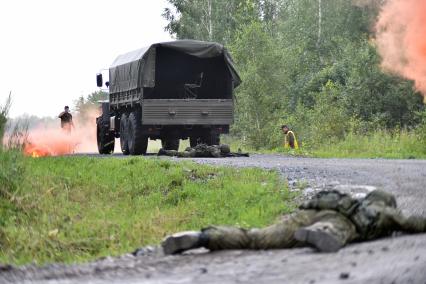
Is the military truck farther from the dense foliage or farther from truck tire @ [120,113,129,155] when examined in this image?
the dense foliage

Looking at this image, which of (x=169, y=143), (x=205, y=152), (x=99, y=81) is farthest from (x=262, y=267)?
(x=99, y=81)

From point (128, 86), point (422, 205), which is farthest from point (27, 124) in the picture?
point (128, 86)

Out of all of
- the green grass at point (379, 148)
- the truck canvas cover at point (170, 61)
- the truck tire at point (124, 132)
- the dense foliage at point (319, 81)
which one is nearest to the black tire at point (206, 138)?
the truck canvas cover at point (170, 61)

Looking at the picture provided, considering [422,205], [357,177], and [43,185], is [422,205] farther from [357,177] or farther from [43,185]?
[43,185]

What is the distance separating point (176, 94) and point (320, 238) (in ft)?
70.8

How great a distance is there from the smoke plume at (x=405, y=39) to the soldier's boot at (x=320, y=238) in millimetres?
22404

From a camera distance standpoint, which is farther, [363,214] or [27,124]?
[27,124]

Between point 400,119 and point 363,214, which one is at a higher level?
point 400,119

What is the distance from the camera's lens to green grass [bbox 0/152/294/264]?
1216cm

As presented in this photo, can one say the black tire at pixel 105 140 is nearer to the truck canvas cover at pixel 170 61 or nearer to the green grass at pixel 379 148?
the truck canvas cover at pixel 170 61

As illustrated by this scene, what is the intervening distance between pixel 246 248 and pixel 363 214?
1193 millimetres

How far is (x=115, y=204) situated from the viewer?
15430mm

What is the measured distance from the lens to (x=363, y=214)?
8.77 metres

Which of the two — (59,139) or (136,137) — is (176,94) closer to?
(136,137)
